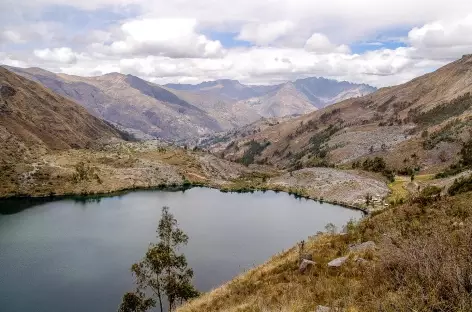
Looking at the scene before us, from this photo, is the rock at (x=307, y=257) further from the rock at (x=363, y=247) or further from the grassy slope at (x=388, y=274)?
the rock at (x=363, y=247)

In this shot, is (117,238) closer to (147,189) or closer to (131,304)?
(131,304)

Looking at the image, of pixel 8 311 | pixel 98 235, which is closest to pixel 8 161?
pixel 98 235

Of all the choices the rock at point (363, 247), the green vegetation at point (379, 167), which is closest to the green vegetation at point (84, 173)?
the green vegetation at point (379, 167)

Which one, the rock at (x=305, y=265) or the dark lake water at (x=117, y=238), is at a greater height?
the rock at (x=305, y=265)

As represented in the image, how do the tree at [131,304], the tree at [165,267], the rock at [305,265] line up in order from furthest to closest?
1. the tree at [165,267]
2. the tree at [131,304]
3. the rock at [305,265]

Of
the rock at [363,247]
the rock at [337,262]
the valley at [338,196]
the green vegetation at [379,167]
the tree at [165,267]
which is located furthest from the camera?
the green vegetation at [379,167]

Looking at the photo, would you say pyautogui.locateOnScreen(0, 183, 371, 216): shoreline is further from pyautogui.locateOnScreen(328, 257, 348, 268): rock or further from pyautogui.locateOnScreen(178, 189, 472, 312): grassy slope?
pyautogui.locateOnScreen(328, 257, 348, 268): rock

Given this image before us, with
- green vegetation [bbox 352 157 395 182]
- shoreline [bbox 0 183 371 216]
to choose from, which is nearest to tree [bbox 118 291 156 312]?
shoreline [bbox 0 183 371 216]

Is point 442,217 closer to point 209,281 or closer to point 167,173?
point 209,281
